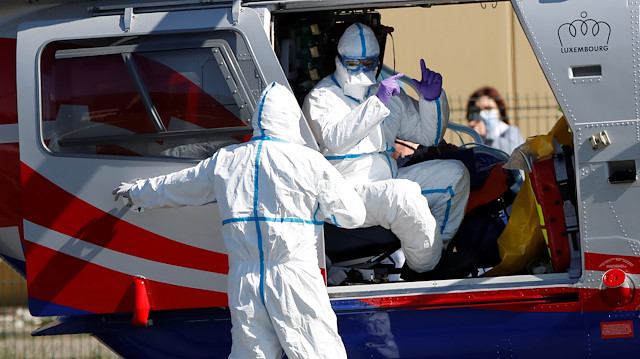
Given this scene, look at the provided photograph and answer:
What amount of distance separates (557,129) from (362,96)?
111 cm

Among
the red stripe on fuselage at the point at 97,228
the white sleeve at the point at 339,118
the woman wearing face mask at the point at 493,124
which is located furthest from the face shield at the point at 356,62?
the woman wearing face mask at the point at 493,124

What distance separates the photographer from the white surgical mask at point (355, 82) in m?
5.50

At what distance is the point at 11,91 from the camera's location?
5.38m

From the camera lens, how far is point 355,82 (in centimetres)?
550

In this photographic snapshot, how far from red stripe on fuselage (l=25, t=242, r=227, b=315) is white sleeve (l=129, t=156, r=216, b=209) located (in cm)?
49

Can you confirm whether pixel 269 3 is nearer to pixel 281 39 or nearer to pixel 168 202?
pixel 281 39

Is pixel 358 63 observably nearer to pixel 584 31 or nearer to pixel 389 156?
pixel 389 156

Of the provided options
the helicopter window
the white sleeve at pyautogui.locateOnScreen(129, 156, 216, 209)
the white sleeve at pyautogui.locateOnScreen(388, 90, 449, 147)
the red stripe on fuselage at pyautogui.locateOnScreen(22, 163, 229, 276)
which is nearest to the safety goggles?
the white sleeve at pyautogui.locateOnScreen(388, 90, 449, 147)

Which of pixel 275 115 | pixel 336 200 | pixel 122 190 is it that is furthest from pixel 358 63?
pixel 122 190

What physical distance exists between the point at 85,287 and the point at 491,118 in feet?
18.7

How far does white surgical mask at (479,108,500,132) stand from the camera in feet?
32.1

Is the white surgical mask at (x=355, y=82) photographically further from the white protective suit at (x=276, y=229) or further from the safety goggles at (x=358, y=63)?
the white protective suit at (x=276, y=229)

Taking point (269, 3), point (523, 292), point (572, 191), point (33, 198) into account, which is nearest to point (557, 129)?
point (572, 191)

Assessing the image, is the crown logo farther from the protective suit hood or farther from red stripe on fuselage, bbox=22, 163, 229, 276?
red stripe on fuselage, bbox=22, 163, 229, 276
